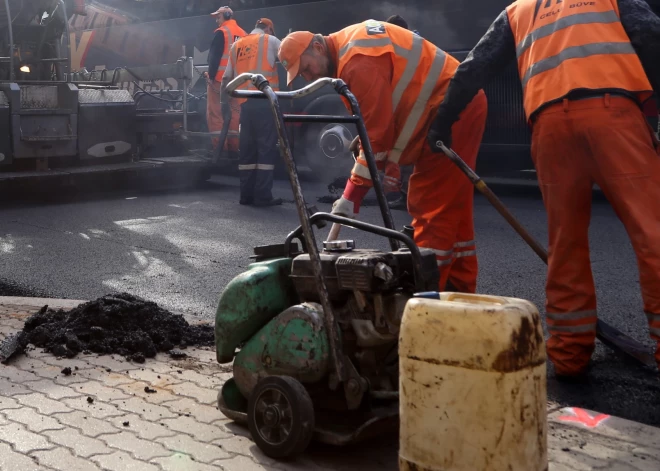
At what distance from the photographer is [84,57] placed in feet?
53.3

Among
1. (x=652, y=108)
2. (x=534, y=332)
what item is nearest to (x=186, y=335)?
(x=534, y=332)

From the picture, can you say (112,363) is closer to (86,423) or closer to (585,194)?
(86,423)

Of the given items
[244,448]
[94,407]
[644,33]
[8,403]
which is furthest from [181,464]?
[644,33]

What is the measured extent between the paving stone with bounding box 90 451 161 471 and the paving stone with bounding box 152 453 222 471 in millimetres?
35

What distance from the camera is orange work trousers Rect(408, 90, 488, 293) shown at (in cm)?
420

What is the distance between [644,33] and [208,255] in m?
4.01

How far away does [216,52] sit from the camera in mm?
11469

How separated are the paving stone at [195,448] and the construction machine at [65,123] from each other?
7.01 metres

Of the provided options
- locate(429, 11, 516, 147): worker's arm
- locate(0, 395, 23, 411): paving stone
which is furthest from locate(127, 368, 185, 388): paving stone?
locate(429, 11, 516, 147): worker's arm

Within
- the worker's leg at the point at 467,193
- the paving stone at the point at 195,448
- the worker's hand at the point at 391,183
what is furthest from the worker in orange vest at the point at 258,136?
the paving stone at the point at 195,448

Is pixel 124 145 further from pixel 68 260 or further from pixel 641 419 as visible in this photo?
pixel 641 419

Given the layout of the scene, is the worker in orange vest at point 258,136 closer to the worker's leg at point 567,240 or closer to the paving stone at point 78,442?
the worker's leg at point 567,240

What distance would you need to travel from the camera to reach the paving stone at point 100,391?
131 inches

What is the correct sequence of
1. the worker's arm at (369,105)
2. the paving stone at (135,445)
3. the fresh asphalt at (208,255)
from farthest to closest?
the worker's arm at (369,105), the fresh asphalt at (208,255), the paving stone at (135,445)
